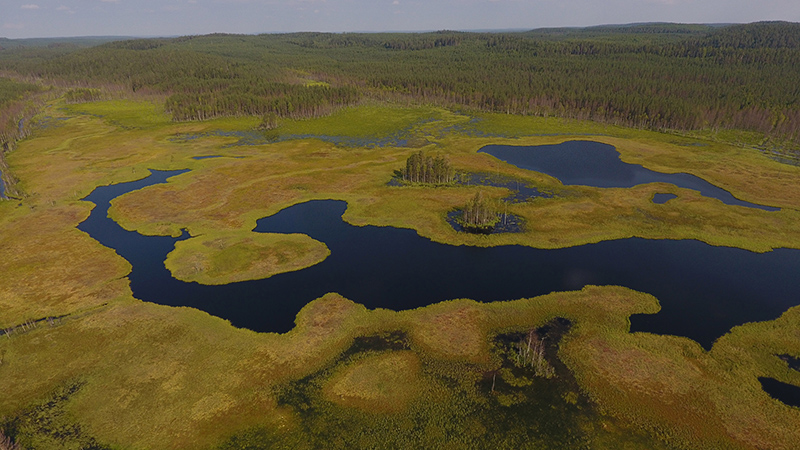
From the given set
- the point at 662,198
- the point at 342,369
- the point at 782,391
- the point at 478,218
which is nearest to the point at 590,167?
the point at 662,198

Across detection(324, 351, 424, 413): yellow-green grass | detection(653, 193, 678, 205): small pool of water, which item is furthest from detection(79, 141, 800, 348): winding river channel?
detection(653, 193, 678, 205): small pool of water

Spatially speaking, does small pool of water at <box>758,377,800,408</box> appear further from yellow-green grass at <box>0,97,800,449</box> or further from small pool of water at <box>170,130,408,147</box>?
small pool of water at <box>170,130,408,147</box>

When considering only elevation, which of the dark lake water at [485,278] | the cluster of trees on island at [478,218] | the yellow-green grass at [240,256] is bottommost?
the dark lake water at [485,278]

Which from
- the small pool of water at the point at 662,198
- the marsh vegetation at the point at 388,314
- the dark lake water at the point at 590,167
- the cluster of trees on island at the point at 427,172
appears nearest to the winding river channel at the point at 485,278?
the marsh vegetation at the point at 388,314

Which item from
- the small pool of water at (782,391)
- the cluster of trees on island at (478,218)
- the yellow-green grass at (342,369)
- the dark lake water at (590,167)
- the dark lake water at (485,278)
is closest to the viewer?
the yellow-green grass at (342,369)

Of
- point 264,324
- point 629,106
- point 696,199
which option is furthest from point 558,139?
point 264,324

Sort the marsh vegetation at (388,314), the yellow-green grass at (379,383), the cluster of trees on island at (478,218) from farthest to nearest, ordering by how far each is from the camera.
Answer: the cluster of trees on island at (478,218), the yellow-green grass at (379,383), the marsh vegetation at (388,314)

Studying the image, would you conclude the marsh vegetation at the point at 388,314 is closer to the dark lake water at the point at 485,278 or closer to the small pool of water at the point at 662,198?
the dark lake water at the point at 485,278

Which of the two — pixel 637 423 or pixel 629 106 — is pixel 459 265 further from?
pixel 629 106
